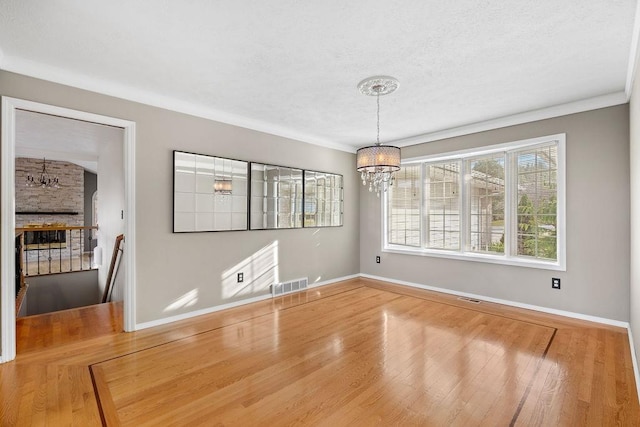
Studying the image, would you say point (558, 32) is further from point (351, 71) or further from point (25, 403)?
point (25, 403)

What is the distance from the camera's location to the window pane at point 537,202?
3809 millimetres

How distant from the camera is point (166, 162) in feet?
11.3

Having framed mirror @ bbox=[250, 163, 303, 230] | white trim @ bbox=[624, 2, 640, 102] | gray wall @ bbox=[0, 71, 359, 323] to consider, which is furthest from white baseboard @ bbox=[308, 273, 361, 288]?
white trim @ bbox=[624, 2, 640, 102]

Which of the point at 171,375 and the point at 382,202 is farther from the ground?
the point at 382,202

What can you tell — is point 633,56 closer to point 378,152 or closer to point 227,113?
point 378,152

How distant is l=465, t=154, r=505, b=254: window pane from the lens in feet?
14.1

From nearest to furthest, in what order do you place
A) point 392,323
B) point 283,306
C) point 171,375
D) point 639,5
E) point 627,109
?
point 639,5
point 171,375
point 627,109
point 392,323
point 283,306

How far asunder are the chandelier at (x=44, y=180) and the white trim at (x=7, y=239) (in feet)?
24.9

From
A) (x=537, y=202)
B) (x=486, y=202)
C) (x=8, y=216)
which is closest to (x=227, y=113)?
(x=8, y=216)

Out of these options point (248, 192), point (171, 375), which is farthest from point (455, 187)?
point (171, 375)

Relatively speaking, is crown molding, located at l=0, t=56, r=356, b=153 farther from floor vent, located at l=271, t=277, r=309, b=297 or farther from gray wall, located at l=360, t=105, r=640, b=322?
gray wall, located at l=360, t=105, r=640, b=322

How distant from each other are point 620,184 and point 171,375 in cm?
486

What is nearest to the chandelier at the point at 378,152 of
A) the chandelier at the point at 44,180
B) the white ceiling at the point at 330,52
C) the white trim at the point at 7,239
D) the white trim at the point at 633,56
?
the white ceiling at the point at 330,52

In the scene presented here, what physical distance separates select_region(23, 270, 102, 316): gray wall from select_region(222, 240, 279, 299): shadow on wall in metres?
4.31
